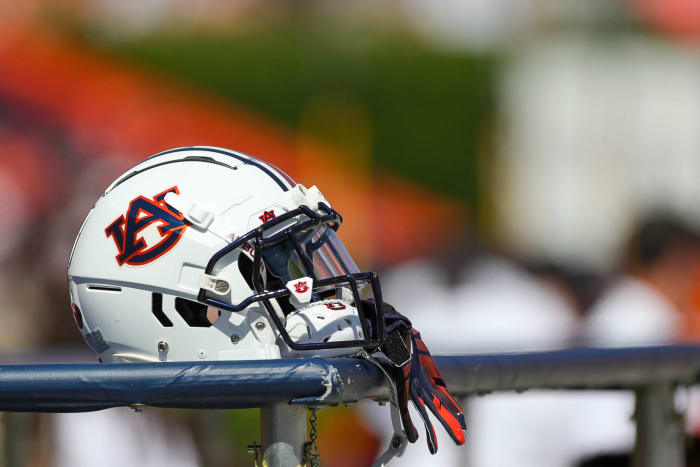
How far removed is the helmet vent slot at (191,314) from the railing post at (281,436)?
241 mm

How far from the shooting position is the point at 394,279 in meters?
7.59

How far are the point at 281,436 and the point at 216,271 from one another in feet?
0.96

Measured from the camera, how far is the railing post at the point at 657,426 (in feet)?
7.88

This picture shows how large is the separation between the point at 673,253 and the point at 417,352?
7.02 metres

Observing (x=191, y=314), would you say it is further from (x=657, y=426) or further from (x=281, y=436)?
(x=657, y=426)

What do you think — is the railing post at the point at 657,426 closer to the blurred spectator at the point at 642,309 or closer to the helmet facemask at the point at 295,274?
the helmet facemask at the point at 295,274

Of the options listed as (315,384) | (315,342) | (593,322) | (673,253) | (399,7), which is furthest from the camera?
(399,7)

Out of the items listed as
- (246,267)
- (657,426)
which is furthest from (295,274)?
(657,426)

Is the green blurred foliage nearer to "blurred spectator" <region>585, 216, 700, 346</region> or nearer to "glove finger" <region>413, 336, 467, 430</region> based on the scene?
"blurred spectator" <region>585, 216, 700, 346</region>

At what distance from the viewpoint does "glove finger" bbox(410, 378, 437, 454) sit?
1594mm

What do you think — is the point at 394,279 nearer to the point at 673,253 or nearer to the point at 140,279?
the point at 673,253

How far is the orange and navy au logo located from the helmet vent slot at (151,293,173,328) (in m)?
0.05

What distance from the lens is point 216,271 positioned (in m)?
1.74

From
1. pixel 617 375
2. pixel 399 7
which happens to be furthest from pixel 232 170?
pixel 399 7
